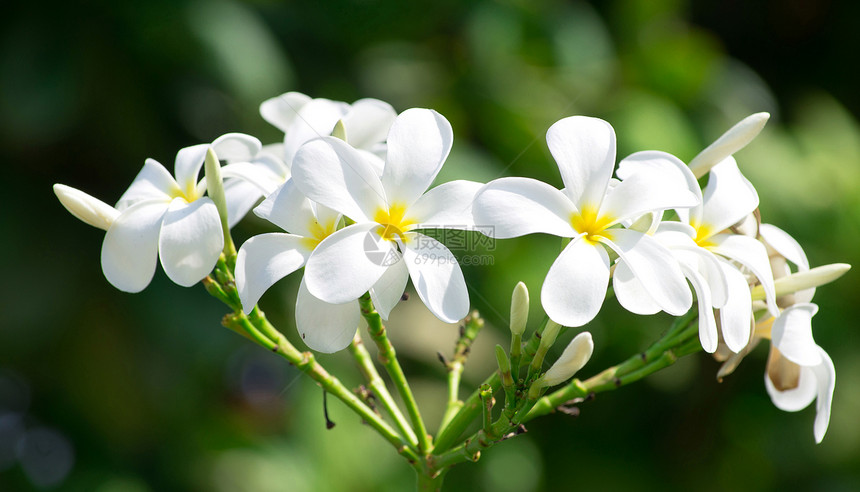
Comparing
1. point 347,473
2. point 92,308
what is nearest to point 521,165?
point 347,473

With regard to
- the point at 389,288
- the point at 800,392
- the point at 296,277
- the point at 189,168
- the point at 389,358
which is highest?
the point at 189,168

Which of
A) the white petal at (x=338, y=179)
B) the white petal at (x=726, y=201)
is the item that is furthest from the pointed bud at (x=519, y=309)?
the white petal at (x=726, y=201)

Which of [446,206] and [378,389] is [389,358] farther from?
[446,206]

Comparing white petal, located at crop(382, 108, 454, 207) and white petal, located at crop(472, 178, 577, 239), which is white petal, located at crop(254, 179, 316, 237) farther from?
white petal, located at crop(472, 178, 577, 239)

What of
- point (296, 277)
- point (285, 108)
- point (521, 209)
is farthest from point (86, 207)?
point (296, 277)

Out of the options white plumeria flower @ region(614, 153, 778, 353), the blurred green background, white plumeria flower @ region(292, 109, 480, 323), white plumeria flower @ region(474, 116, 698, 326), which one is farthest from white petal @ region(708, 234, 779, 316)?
the blurred green background

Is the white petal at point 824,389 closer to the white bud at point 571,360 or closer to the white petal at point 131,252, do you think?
the white bud at point 571,360
